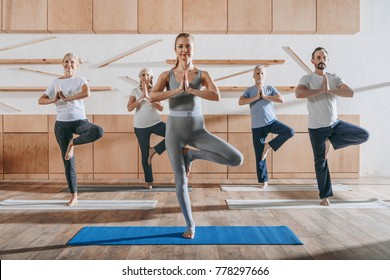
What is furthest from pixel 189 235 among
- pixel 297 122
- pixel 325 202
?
pixel 297 122

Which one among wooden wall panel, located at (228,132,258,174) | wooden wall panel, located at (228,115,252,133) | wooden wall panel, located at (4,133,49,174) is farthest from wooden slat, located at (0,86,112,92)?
wooden wall panel, located at (228,132,258,174)

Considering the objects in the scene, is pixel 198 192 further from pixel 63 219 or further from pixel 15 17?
pixel 15 17

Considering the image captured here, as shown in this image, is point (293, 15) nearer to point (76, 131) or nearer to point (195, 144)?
point (76, 131)

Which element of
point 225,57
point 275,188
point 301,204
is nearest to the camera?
point 301,204

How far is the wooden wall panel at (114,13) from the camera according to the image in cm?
632

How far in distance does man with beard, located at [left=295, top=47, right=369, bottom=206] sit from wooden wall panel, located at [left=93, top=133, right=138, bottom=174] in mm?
3006

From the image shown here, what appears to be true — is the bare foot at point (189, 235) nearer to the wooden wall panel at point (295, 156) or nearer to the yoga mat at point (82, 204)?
the yoga mat at point (82, 204)

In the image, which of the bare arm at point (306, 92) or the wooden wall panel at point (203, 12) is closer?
the bare arm at point (306, 92)

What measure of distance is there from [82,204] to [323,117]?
243cm

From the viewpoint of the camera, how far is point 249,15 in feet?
20.8

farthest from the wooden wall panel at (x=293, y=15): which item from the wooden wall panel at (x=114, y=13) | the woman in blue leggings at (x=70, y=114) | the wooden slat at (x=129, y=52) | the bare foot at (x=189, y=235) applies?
the bare foot at (x=189, y=235)

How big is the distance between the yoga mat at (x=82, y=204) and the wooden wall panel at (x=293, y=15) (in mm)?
3474

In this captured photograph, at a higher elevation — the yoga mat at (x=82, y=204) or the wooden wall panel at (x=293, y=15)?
the wooden wall panel at (x=293, y=15)

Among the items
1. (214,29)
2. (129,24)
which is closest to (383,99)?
(214,29)
